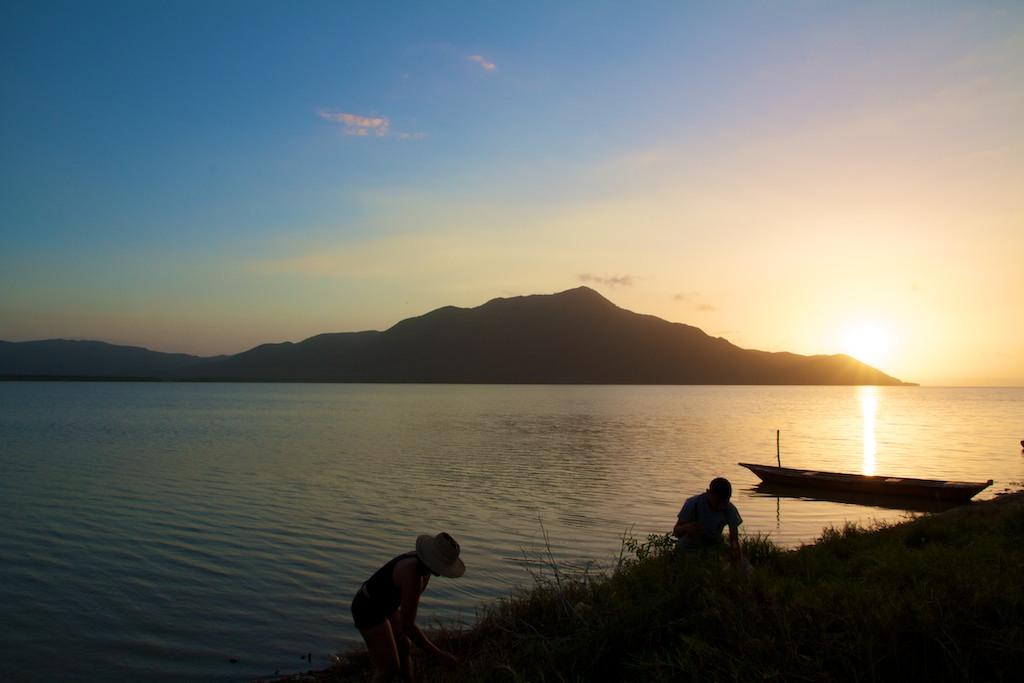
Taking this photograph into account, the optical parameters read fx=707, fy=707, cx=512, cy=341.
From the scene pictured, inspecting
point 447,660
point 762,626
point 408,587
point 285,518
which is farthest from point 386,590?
point 285,518

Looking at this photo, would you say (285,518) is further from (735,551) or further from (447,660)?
(735,551)

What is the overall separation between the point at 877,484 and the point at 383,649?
1066 inches

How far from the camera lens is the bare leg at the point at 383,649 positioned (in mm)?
7504

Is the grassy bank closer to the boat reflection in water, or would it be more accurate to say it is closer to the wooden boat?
the boat reflection in water

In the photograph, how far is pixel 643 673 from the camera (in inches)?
258

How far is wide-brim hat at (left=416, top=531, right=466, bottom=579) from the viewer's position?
700cm

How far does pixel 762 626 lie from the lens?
670cm

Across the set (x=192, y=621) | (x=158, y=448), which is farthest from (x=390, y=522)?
(x=158, y=448)

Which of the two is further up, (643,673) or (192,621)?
(643,673)

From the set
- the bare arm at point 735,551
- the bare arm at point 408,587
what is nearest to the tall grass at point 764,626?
the bare arm at point 735,551

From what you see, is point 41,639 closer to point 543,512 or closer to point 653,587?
point 653,587

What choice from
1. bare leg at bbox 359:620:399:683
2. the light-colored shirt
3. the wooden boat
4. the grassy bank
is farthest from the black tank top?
the wooden boat

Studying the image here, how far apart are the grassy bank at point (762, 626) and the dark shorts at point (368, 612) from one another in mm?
1026

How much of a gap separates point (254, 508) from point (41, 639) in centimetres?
1149
